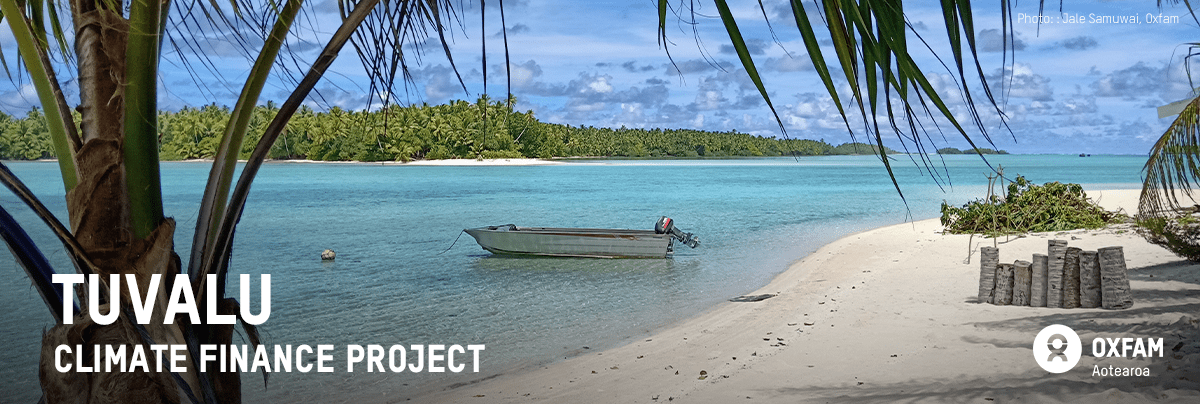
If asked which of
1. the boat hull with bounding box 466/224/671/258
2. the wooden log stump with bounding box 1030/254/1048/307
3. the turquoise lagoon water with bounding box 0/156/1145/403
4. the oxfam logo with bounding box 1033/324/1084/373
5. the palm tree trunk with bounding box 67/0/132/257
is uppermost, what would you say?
the palm tree trunk with bounding box 67/0/132/257

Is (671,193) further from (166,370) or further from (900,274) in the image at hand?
(166,370)

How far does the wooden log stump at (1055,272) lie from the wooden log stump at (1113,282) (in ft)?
0.97

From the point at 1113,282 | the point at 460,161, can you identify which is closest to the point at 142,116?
the point at 1113,282

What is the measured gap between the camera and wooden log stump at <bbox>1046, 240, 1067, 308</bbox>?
6.74 m

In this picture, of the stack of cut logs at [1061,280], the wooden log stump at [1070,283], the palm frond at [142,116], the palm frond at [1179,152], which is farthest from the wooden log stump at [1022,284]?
the palm frond at [142,116]

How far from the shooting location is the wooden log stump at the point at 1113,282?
6.57 m

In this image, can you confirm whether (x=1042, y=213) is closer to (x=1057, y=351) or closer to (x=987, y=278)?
(x=987, y=278)

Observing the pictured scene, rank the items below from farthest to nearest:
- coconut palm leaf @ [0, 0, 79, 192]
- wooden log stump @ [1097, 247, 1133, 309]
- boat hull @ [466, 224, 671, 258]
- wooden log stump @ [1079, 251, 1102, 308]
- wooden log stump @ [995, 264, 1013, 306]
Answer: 1. boat hull @ [466, 224, 671, 258]
2. wooden log stump @ [995, 264, 1013, 306]
3. wooden log stump @ [1079, 251, 1102, 308]
4. wooden log stump @ [1097, 247, 1133, 309]
5. coconut palm leaf @ [0, 0, 79, 192]

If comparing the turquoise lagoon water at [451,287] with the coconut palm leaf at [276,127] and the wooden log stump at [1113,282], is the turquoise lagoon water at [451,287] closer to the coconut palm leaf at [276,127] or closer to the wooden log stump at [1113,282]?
the coconut palm leaf at [276,127]

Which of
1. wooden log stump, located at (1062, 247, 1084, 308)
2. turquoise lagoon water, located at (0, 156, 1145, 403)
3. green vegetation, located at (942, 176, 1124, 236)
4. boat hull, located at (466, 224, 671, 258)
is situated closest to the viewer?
wooden log stump, located at (1062, 247, 1084, 308)

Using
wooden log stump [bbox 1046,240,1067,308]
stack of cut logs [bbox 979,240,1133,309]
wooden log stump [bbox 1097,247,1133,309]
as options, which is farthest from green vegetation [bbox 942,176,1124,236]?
wooden log stump [bbox 1097,247,1133,309]

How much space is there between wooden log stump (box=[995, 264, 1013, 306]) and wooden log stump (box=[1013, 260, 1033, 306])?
2.1 inches

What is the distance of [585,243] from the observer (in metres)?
16.3

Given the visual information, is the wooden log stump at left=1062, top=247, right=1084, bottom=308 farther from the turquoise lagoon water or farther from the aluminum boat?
the aluminum boat
